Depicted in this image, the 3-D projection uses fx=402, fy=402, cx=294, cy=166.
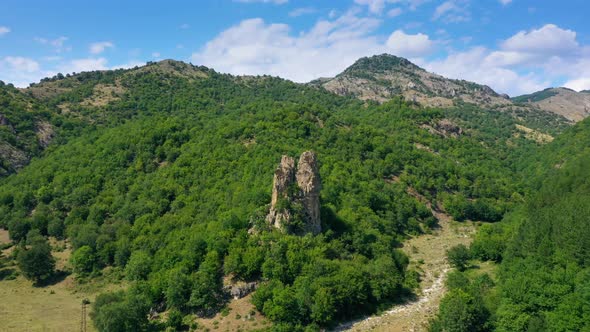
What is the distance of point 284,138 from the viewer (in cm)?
10694

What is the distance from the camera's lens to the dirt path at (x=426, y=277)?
54.2 m

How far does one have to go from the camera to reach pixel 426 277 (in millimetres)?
71000

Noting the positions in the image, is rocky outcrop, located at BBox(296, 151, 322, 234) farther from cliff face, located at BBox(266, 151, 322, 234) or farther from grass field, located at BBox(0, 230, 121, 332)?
grass field, located at BBox(0, 230, 121, 332)

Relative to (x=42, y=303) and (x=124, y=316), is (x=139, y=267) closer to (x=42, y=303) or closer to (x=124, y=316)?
(x=42, y=303)

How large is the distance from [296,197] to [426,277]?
91.9 ft

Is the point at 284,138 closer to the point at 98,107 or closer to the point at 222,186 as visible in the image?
the point at 222,186

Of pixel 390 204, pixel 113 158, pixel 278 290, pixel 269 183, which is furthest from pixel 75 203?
pixel 390 204

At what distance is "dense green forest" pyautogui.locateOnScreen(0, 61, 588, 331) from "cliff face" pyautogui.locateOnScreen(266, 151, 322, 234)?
2.22m

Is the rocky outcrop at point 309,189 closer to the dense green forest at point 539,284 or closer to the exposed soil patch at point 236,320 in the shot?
the exposed soil patch at point 236,320

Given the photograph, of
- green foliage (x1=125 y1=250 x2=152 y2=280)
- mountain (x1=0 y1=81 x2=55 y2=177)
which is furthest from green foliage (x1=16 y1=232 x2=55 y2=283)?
mountain (x1=0 y1=81 x2=55 y2=177)

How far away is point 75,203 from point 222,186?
125 feet

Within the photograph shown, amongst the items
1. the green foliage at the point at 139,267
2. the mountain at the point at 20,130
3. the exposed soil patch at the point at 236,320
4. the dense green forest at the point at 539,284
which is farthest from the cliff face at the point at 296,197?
the mountain at the point at 20,130

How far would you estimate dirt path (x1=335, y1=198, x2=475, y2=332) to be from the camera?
178 ft

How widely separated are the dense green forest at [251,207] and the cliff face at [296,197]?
2220 millimetres
